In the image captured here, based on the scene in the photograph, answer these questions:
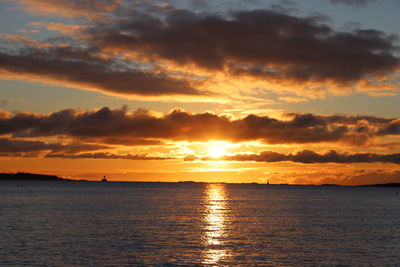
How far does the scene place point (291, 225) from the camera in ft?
345

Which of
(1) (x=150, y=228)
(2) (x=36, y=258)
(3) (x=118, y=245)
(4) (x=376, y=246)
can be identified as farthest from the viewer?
(1) (x=150, y=228)

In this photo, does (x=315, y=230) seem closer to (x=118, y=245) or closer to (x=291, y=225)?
(x=291, y=225)

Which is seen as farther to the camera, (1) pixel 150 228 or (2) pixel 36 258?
(1) pixel 150 228

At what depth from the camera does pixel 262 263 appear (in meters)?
60.8

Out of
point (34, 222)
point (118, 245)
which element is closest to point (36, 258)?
point (118, 245)

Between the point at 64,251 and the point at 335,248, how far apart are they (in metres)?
41.0

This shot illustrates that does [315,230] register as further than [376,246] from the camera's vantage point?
Yes

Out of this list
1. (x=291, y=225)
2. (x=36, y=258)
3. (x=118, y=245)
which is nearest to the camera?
(x=36, y=258)

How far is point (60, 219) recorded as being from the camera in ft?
355

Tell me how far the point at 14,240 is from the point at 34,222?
88.0 ft

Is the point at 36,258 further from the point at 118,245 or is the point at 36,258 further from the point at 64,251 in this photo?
the point at 118,245

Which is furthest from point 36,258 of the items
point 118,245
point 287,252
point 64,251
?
point 287,252

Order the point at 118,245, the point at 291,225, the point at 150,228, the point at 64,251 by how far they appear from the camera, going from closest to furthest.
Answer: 1. the point at 64,251
2. the point at 118,245
3. the point at 150,228
4. the point at 291,225

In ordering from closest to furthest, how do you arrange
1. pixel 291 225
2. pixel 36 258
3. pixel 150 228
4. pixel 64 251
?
pixel 36 258 < pixel 64 251 < pixel 150 228 < pixel 291 225
